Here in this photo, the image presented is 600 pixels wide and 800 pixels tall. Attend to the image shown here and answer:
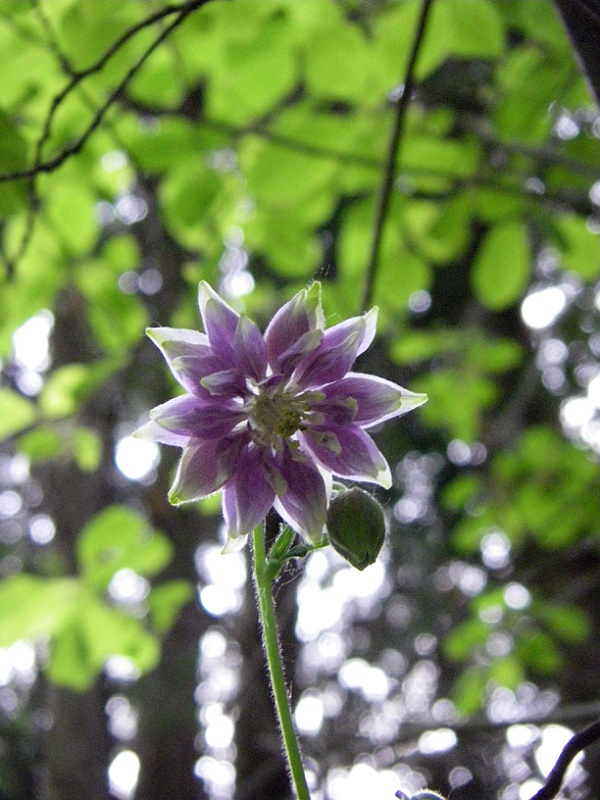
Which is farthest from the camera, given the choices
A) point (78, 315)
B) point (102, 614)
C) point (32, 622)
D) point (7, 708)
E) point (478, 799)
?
point (7, 708)

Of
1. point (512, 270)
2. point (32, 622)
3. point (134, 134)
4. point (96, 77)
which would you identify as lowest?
point (32, 622)

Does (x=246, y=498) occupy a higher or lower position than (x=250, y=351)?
lower

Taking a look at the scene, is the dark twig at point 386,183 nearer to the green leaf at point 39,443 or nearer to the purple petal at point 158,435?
the purple petal at point 158,435

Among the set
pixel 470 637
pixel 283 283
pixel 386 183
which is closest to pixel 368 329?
pixel 386 183

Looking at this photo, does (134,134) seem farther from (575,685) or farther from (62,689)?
(575,685)

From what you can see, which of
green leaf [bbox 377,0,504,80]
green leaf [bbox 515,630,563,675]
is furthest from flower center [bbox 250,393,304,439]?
green leaf [bbox 515,630,563,675]

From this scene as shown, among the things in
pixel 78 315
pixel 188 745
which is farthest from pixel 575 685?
pixel 78 315

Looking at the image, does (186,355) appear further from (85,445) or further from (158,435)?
(85,445)

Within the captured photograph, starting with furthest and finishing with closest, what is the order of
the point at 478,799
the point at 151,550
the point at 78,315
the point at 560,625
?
the point at 478,799 → the point at 78,315 → the point at 560,625 → the point at 151,550
